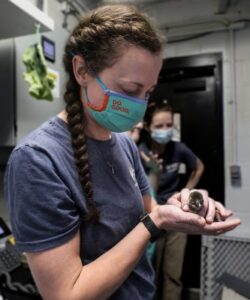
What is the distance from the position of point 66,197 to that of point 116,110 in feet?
0.85

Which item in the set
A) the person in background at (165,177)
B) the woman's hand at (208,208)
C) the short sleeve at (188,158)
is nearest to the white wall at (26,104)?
the person in background at (165,177)

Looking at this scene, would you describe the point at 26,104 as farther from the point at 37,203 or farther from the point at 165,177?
the point at 165,177

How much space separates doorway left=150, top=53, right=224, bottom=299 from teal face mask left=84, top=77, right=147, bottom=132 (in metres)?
2.05

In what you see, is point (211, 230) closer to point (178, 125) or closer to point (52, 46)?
point (52, 46)

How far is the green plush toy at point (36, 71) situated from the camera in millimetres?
1438

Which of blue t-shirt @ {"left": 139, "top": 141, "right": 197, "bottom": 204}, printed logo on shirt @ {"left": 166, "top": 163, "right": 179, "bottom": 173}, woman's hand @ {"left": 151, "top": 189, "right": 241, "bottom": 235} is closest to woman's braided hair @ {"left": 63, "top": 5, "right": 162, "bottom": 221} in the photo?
woman's hand @ {"left": 151, "top": 189, "right": 241, "bottom": 235}

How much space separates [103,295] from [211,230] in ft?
0.93

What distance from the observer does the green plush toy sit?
1.44 metres

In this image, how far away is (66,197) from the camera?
60 cm

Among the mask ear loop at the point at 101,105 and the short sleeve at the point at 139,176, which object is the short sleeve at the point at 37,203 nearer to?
the mask ear loop at the point at 101,105

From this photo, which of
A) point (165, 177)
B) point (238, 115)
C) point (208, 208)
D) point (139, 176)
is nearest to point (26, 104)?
point (139, 176)

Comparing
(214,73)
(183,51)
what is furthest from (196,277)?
(183,51)

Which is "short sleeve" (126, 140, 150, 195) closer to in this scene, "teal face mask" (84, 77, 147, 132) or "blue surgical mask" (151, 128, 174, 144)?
"teal face mask" (84, 77, 147, 132)

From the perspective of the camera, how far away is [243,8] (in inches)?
98.8
